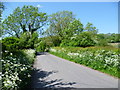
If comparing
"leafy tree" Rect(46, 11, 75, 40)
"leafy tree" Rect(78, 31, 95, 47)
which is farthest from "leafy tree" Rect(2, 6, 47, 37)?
"leafy tree" Rect(78, 31, 95, 47)

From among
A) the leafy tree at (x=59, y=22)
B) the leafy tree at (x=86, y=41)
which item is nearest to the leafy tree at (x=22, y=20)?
the leafy tree at (x=59, y=22)

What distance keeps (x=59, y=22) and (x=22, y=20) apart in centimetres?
1024

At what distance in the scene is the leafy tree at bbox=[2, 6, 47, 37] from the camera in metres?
37.2

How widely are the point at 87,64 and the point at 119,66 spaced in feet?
10.8

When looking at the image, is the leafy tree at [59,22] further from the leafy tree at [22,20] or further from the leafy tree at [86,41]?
the leafy tree at [86,41]

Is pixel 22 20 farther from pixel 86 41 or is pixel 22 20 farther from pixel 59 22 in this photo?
pixel 86 41

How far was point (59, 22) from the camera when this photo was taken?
40031 millimetres

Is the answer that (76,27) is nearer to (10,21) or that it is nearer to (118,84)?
(10,21)

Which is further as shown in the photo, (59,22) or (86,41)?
(59,22)

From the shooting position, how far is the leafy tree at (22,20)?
37156mm

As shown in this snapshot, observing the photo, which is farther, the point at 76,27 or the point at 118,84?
the point at 76,27

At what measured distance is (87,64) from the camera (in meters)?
11.3

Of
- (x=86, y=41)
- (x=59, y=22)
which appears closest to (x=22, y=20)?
(x=59, y=22)

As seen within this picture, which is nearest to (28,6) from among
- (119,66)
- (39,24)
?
(39,24)
